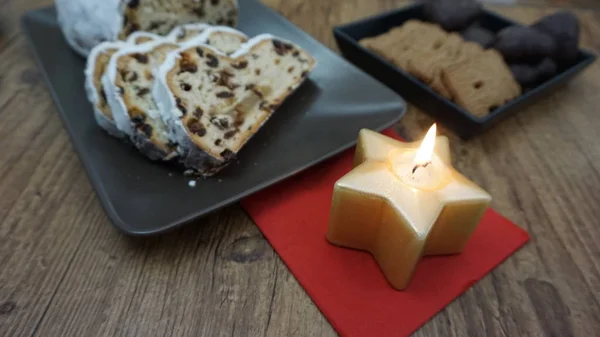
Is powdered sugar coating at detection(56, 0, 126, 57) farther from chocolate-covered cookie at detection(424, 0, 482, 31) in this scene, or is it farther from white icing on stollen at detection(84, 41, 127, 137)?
chocolate-covered cookie at detection(424, 0, 482, 31)

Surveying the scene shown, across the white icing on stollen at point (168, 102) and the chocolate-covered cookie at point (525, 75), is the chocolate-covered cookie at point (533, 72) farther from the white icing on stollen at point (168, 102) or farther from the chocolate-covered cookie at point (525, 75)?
the white icing on stollen at point (168, 102)

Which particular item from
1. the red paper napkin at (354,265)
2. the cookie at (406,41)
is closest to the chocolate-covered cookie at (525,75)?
the cookie at (406,41)

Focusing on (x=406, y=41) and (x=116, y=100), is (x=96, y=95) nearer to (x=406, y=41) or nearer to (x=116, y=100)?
(x=116, y=100)

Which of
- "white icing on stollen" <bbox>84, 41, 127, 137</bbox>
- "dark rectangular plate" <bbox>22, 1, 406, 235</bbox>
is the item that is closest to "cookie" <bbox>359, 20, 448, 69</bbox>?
"dark rectangular plate" <bbox>22, 1, 406, 235</bbox>

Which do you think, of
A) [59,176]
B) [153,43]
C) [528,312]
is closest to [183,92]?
[153,43]

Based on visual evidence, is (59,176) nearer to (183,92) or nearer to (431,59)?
(183,92)

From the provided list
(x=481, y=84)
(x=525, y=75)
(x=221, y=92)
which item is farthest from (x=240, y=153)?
(x=525, y=75)
